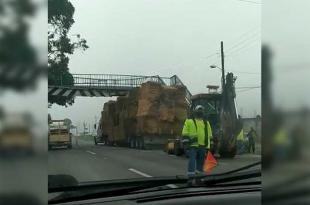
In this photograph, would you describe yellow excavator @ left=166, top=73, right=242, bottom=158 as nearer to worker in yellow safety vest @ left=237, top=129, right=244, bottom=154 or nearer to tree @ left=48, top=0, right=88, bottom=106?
worker in yellow safety vest @ left=237, top=129, right=244, bottom=154

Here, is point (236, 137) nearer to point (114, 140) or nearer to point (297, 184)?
point (297, 184)

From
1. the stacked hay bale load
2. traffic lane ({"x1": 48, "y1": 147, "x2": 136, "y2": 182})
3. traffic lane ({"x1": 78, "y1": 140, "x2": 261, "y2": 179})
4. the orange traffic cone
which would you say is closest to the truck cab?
traffic lane ({"x1": 48, "y1": 147, "x2": 136, "y2": 182})

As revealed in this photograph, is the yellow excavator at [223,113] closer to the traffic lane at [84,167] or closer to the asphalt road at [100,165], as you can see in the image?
the asphalt road at [100,165]

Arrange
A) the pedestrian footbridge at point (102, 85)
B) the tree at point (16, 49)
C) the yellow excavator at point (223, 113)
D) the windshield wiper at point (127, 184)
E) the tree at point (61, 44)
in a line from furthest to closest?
the yellow excavator at point (223, 113)
the windshield wiper at point (127, 184)
the pedestrian footbridge at point (102, 85)
the tree at point (61, 44)
the tree at point (16, 49)

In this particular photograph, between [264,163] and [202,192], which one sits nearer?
[264,163]

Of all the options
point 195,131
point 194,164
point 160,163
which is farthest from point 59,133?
point 160,163

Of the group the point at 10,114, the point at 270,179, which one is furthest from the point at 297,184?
the point at 10,114

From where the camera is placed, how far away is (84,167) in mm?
2586

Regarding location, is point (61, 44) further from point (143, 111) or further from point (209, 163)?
point (143, 111)

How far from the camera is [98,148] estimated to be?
3.26 metres

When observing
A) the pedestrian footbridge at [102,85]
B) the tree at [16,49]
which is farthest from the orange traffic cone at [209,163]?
the tree at [16,49]

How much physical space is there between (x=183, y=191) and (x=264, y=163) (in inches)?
33.5

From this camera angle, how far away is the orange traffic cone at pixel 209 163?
283 centimetres

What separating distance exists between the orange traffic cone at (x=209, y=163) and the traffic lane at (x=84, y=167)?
45 centimetres
